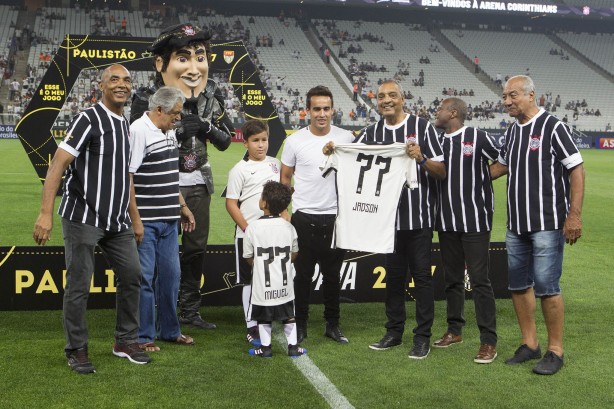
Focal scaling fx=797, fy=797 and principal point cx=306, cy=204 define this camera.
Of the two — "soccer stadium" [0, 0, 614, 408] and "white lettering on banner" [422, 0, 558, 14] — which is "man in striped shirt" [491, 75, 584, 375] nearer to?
"soccer stadium" [0, 0, 614, 408]

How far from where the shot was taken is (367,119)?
135 ft

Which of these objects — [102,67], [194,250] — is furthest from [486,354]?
[102,67]

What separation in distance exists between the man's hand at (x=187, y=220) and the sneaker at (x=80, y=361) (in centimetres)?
138

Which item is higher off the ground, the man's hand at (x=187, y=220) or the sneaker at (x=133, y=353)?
the man's hand at (x=187, y=220)

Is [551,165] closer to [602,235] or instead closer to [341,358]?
[341,358]

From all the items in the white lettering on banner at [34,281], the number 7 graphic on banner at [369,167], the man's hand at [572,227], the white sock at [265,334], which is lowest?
the white sock at [265,334]

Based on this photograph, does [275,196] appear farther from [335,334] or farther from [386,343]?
[386,343]

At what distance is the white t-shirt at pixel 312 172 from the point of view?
5977 millimetres

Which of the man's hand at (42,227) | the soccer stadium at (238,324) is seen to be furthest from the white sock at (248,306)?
the man's hand at (42,227)

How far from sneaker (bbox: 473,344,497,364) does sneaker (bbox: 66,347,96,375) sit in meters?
2.60

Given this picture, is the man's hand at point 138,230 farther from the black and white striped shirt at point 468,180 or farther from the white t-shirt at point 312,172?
the black and white striped shirt at point 468,180

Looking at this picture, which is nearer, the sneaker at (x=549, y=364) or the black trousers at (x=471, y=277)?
the sneaker at (x=549, y=364)

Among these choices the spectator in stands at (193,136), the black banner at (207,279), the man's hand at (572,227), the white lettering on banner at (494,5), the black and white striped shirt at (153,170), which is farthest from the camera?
the white lettering on banner at (494,5)

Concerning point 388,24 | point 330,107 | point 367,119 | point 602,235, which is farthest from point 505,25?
point 330,107
